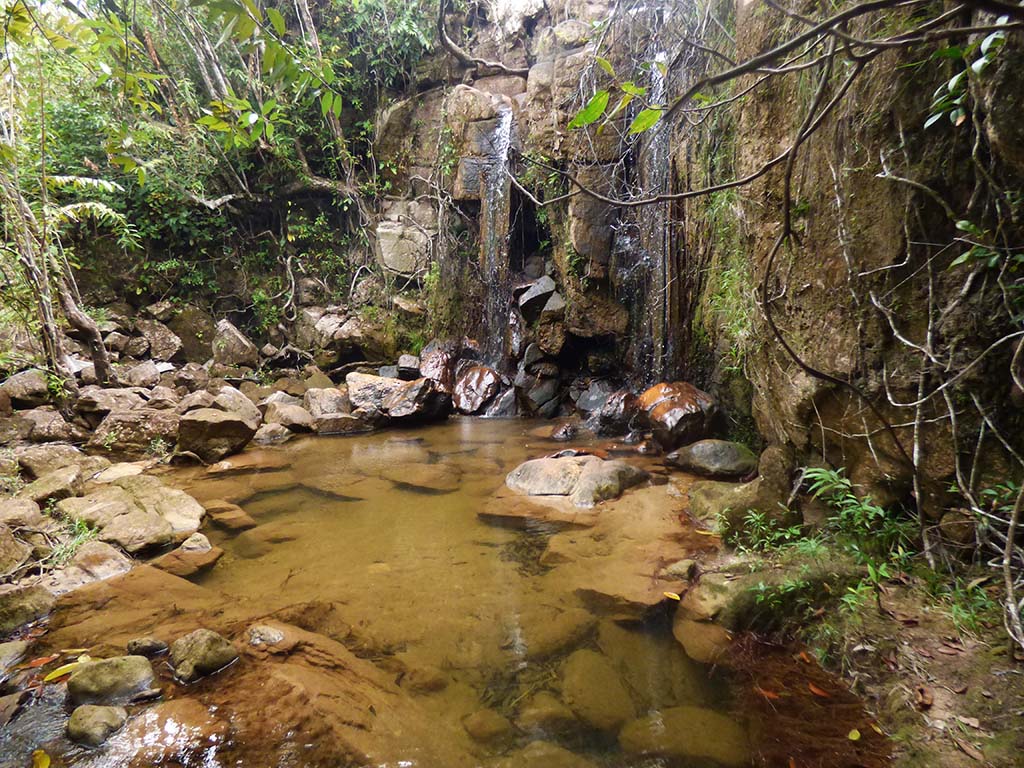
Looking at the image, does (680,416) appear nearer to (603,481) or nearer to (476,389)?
(603,481)

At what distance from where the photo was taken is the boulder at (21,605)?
2512 mm

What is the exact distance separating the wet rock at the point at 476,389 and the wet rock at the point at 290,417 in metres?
2.45

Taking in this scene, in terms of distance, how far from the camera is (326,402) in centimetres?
766

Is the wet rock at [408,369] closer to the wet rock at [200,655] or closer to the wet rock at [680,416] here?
the wet rock at [680,416]

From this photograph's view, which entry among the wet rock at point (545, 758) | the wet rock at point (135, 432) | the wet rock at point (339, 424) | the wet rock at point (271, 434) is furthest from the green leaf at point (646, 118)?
the wet rock at point (339, 424)

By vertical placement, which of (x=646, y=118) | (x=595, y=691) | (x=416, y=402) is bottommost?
(x=595, y=691)

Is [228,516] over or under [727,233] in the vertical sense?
under

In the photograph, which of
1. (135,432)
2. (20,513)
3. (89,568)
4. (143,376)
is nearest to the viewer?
(89,568)

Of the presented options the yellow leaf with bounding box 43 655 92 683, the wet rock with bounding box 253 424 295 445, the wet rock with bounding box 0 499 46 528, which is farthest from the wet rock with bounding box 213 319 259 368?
the yellow leaf with bounding box 43 655 92 683

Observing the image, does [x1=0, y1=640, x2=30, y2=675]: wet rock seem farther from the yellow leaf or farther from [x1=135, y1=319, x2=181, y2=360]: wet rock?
[x1=135, y1=319, x2=181, y2=360]: wet rock

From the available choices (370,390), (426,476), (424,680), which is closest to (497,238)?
(370,390)

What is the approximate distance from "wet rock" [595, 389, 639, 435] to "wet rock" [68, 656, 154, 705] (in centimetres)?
527

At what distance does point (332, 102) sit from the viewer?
1.47 m

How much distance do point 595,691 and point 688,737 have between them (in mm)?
400
